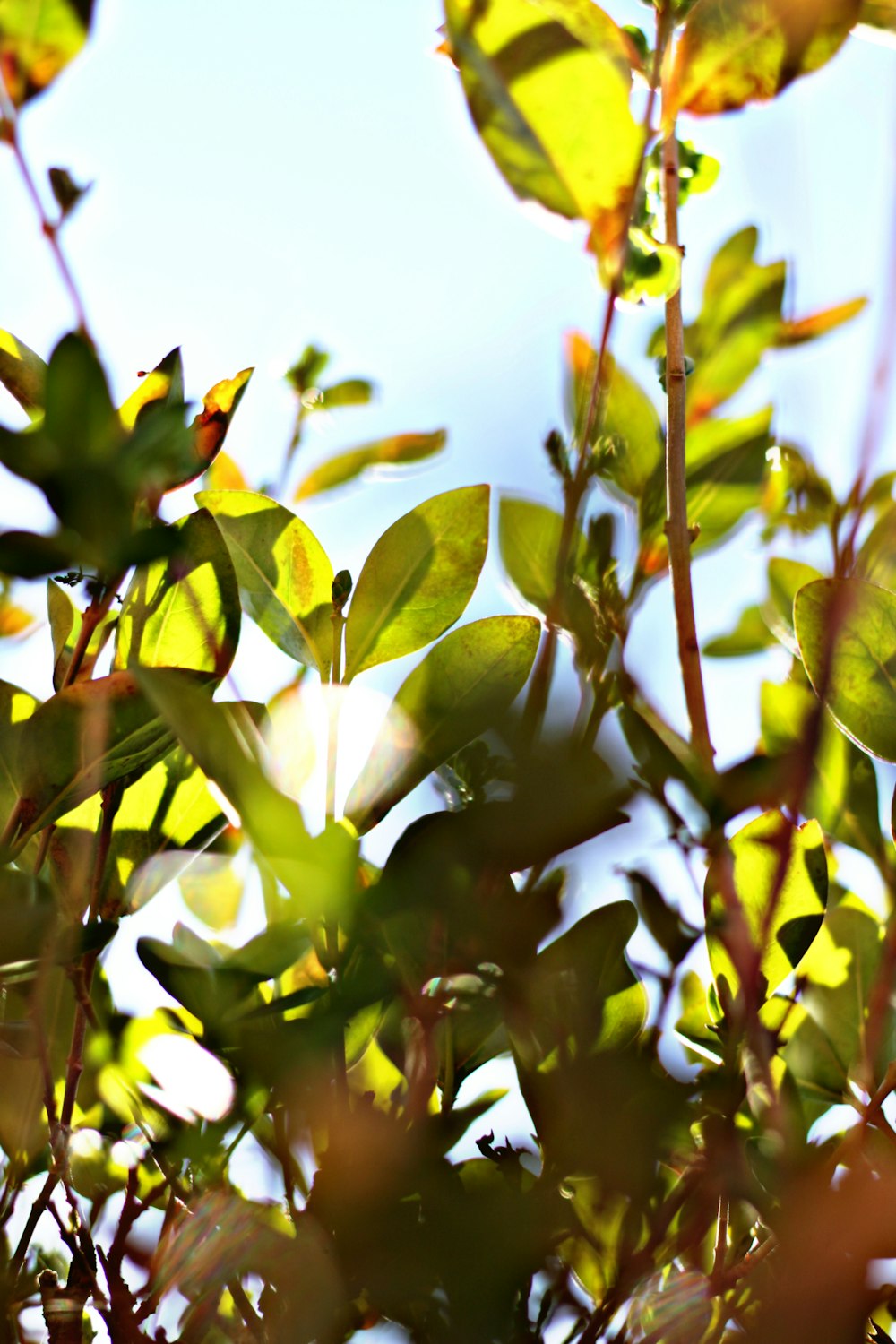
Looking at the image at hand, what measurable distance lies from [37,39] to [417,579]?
27 centimetres

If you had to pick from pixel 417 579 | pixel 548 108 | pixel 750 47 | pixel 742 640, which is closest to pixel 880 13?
pixel 750 47

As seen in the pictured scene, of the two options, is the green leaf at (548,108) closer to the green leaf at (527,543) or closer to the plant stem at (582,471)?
the plant stem at (582,471)

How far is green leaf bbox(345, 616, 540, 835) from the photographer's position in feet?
1.31

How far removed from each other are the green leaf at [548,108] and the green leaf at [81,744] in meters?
0.23

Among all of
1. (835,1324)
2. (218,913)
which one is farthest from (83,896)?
(835,1324)

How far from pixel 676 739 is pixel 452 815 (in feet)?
0.34

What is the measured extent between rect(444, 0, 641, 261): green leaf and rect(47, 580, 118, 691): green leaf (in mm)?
273

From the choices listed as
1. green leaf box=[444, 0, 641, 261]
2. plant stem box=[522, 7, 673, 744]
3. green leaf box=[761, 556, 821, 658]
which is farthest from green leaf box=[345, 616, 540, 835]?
green leaf box=[761, 556, 821, 658]

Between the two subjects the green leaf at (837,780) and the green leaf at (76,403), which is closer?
the green leaf at (76,403)

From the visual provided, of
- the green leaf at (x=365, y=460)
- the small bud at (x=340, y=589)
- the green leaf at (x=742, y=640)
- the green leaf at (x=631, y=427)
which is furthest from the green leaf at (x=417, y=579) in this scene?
the green leaf at (x=742, y=640)

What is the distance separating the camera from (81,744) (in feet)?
1.34

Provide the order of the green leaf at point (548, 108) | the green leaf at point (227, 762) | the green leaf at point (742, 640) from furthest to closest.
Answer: the green leaf at point (742, 640)
the green leaf at point (548, 108)
the green leaf at point (227, 762)

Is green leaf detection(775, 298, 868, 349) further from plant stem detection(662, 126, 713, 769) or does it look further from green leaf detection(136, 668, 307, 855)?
green leaf detection(136, 668, 307, 855)

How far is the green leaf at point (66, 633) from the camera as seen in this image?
534mm
